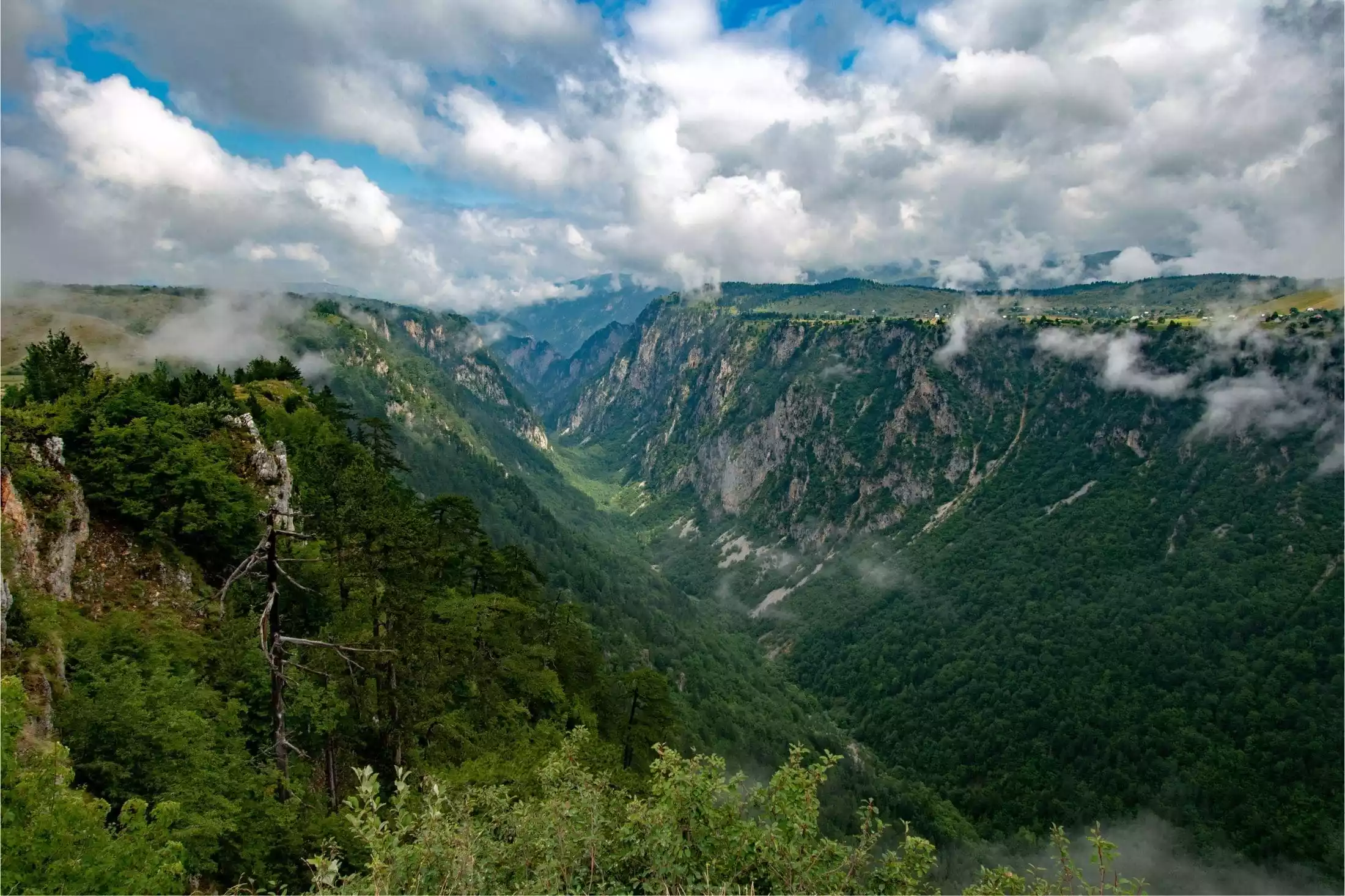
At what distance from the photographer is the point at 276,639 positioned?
15438mm

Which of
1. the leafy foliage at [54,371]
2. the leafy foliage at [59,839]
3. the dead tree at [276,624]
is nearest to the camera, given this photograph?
the leafy foliage at [59,839]

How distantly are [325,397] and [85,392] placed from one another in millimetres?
46536

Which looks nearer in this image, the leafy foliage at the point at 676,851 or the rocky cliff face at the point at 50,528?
the leafy foliage at the point at 676,851

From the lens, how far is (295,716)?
2292 cm

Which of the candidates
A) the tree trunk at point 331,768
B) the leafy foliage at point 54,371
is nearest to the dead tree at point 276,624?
the tree trunk at point 331,768

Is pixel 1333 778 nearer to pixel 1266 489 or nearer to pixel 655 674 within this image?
pixel 1266 489

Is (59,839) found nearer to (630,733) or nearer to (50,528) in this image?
(50,528)

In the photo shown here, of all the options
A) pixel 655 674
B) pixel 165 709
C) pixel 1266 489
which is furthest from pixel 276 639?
pixel 1266 489

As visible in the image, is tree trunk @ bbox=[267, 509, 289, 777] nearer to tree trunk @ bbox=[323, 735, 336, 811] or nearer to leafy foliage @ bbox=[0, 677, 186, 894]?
leafy foliage @ bbox=[0, 677, 186, 894]

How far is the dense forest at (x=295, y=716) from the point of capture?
34.8ft

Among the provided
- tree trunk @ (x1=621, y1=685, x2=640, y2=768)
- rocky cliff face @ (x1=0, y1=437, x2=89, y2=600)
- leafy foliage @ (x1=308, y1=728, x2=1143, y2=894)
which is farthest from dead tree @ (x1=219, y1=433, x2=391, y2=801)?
tree trunk @ (x1=621, y1=685, x2=640, y2=768)

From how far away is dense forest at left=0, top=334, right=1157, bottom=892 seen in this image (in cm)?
1059

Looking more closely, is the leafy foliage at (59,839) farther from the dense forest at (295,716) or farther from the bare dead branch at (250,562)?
the bare dead branch at (250,562)

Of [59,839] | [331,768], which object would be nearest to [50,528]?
[331,768]
